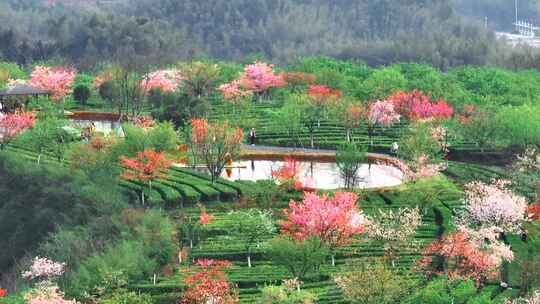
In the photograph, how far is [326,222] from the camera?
176ft

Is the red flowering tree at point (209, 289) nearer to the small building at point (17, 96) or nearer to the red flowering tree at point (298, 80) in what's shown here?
the small building at point (17, 96)

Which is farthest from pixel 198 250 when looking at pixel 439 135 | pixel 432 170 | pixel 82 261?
pixel 439 135

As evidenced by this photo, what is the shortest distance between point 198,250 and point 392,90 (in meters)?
43.4

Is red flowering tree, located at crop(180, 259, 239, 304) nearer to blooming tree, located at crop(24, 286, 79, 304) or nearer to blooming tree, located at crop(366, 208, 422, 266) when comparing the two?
blooming tree, located at crop(24, 286, 79, 304)

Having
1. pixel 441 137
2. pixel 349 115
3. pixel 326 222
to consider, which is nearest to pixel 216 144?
pixel 349 115

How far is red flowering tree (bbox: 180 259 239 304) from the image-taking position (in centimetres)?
4512

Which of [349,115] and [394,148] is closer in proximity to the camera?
[394,148]

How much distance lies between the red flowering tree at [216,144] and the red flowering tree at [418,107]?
2019 cm

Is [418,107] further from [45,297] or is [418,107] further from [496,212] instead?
[45,297]

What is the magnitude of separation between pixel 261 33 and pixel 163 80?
3022 inches

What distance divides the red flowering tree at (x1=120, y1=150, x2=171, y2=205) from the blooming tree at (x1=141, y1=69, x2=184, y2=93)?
113ft

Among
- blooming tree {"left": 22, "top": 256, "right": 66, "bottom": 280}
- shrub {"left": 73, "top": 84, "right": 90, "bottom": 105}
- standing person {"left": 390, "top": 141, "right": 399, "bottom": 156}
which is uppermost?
blooming tree {"left": 22, "top": 256, "right": 66, "bottom": 280}

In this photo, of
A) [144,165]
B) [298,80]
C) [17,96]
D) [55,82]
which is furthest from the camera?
[298,80]

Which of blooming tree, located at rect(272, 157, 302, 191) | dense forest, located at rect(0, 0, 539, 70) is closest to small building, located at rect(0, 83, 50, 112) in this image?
blooming tree, located at rect(272, 157, 302, 191)
